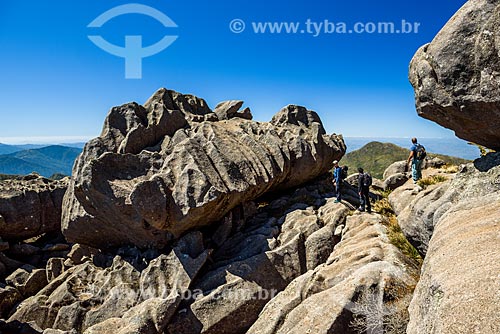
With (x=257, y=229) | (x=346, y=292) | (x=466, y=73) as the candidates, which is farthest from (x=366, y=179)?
(x=466, y=73)

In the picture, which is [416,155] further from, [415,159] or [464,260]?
[464,260]

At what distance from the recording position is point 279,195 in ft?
119

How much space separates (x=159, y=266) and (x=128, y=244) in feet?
23.6

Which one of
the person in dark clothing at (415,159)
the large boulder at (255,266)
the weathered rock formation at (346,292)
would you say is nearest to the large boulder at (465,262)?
the weathered rock formation at (346,292)

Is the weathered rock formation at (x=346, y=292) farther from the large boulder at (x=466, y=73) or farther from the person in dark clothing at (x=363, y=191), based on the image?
the large boulder at (x=466, y=73)

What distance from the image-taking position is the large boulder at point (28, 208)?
38.4m

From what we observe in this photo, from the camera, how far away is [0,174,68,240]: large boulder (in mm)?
38375

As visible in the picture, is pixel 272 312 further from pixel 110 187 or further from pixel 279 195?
pixel 279 195

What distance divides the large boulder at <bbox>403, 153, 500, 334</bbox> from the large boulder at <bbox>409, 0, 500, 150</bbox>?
91.9 inches

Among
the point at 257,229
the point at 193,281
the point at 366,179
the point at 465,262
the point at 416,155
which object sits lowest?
the point at 193,281

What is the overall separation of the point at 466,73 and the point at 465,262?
784 centimetres

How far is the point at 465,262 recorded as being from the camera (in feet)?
29.1

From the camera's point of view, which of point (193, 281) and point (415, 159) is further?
point (415, 159)

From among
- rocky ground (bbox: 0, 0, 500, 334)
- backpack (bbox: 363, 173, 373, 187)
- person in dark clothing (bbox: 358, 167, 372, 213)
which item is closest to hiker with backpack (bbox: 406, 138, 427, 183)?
rocky ground (bbox: 0, 0, 500, 334)
